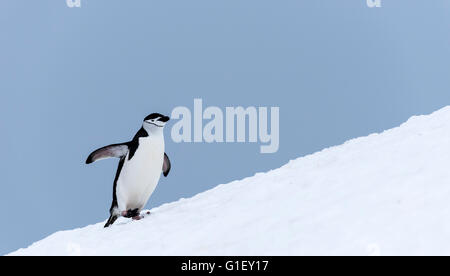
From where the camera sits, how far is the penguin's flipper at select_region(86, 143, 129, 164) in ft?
22.6

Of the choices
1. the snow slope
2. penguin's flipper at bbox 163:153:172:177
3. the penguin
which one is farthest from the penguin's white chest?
penguin's flipper at bbox 163:153:172:177

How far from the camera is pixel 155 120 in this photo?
6.73 meters

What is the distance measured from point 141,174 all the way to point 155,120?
69 cm

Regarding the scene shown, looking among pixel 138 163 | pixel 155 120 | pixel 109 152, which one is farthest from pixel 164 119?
pixel 109 152

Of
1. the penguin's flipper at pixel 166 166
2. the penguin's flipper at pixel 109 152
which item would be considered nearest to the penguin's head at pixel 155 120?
the penguin's flipper at pixel 109 152

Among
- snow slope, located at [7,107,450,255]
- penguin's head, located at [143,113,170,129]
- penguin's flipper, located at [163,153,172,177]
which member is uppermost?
penguin's head, located at [143,113,170,129]

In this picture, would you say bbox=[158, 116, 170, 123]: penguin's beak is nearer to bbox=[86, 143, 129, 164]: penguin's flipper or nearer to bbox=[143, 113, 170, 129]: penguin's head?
bbox=[143, 113, 170, 129]: penguin's head

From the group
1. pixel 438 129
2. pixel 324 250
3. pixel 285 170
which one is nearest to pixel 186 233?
pixel 324 250

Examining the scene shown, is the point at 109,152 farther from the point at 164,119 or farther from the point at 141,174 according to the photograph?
the point at 164,119

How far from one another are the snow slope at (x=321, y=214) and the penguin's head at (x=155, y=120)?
3.61ft

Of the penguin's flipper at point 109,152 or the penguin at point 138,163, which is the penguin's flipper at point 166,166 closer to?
the penguin at point 138,163

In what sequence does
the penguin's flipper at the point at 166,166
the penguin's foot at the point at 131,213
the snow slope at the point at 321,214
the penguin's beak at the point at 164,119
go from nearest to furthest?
1. the snow slope at the point at 321,214
2. the penguin's beak at the point at 164,119
3. the penguin's foot at the point at 131,213
4. the penguin's flipper at the point at 166,166

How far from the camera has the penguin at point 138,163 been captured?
6.79 metres

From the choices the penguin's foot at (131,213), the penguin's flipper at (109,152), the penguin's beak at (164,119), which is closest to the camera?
the penguin's beak at (164,119)
